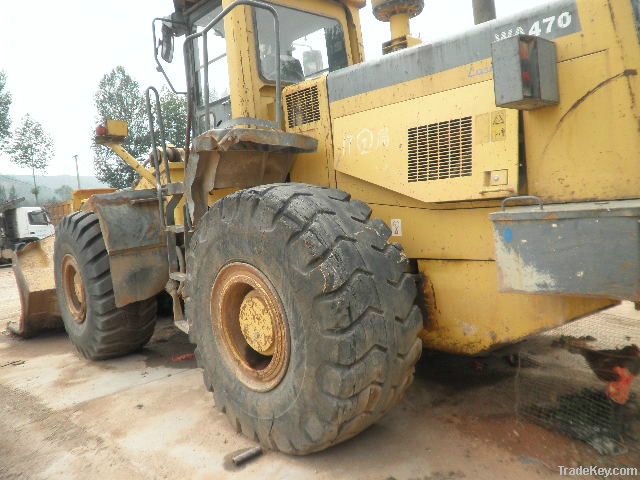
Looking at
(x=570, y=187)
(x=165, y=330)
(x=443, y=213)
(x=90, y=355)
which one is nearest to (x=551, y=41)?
(x=570, y=187)

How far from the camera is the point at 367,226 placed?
8.25ft

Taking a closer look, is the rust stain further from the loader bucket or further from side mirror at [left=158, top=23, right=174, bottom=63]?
the loader bucket

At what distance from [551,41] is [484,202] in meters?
0.77

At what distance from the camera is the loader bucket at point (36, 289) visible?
5500mm

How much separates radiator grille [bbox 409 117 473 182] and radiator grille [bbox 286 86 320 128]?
2.68 ft

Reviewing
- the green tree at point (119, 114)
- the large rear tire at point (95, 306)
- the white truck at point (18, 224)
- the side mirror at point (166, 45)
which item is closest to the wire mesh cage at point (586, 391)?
the large rear tire at point (95, 306)

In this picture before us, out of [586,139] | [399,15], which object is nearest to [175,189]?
[399,15]

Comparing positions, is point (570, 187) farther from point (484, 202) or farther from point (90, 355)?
point (90, 355)

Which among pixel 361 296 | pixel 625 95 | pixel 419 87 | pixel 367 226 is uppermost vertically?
pixel 419 87

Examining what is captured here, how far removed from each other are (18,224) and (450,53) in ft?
54.8

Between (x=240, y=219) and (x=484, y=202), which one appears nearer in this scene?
(x=484, y=202)

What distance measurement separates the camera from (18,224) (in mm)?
15969

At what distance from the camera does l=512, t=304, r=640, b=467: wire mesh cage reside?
2.53 m

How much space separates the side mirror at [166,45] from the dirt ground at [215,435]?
249 cm
